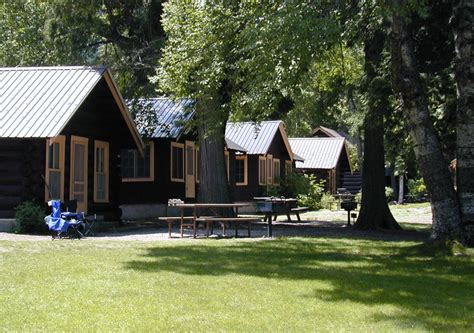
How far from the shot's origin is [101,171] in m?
21.2

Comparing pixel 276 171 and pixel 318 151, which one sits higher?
pixel 318 151

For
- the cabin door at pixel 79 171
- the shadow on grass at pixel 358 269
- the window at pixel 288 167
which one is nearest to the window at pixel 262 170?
the window at pixel 288 167

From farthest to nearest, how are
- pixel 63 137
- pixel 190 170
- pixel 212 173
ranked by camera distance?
pixel 190 170
pixel 212 173
pixel 63 137

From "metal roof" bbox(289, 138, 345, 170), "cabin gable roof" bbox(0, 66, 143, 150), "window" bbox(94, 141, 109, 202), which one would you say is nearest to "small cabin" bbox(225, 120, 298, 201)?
"metal roof" bbox(289, 138, 345, 170)

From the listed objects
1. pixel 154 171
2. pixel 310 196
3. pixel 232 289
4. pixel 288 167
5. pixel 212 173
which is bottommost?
pixel 232 289

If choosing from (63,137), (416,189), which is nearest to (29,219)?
(63,137)

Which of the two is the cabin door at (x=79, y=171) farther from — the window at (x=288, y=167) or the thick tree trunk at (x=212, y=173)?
the window at (x=288, y=167)

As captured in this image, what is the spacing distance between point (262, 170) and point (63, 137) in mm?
19489

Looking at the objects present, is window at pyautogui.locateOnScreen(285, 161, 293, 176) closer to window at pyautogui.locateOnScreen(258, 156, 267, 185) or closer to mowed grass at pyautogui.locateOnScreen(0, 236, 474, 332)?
window at pyautogui.locateOnScreen(258, 156, 267, 185)

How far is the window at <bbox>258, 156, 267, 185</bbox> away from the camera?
119 ft

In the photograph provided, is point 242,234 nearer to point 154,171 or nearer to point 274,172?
point 154,171

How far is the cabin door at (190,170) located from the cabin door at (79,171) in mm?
8253

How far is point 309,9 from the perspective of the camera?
447 inches

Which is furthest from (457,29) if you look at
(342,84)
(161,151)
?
(161,151)
